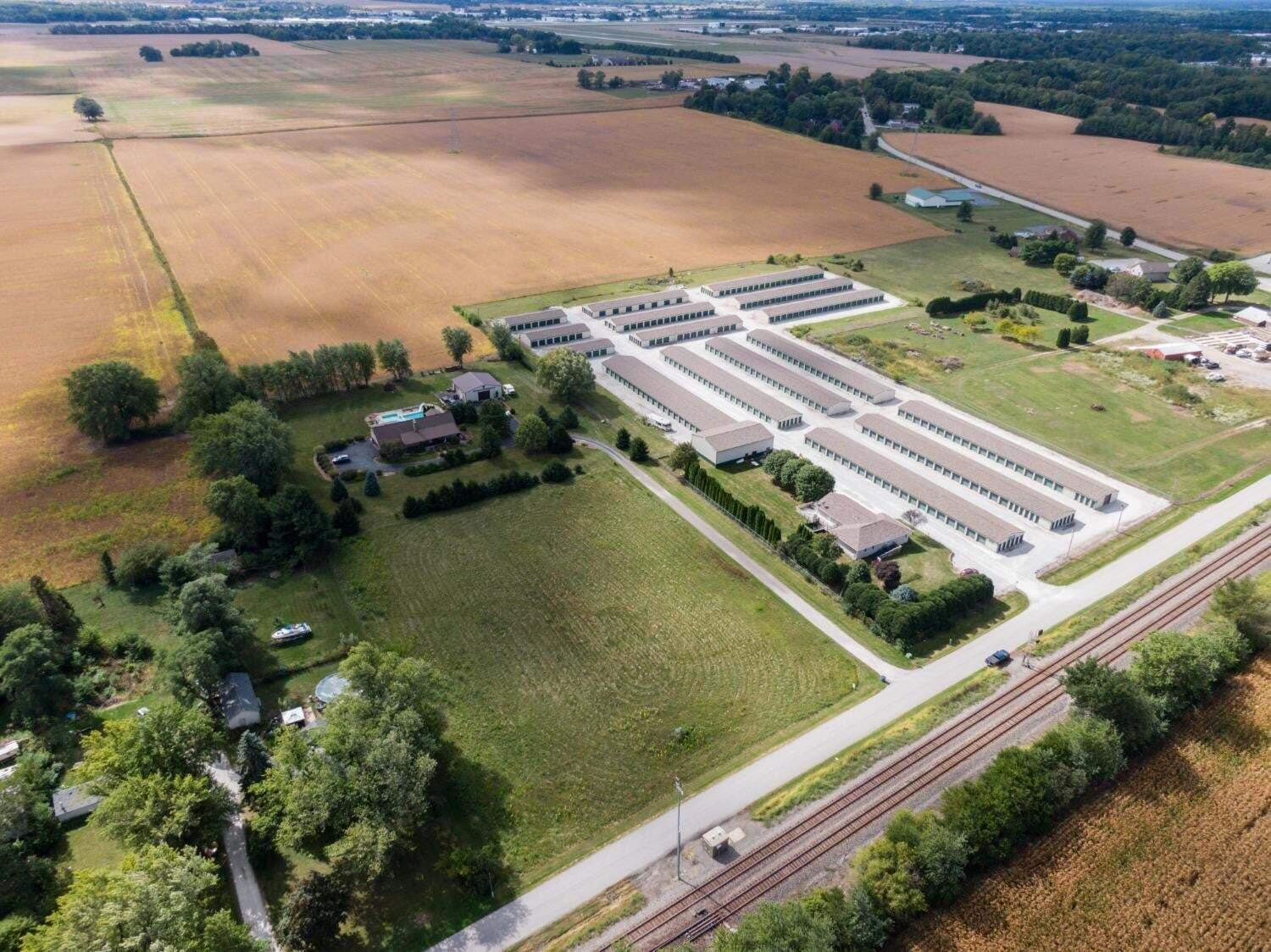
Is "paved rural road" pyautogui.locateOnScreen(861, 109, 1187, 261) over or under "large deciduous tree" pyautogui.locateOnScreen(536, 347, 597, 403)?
over

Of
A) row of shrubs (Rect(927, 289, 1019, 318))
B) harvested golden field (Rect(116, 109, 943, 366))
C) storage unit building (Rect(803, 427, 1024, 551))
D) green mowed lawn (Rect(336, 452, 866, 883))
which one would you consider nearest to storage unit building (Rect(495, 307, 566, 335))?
harvested golden field (Rect(116, 109, 943, 366))

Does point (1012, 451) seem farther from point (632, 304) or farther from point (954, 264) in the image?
point (954, 264)

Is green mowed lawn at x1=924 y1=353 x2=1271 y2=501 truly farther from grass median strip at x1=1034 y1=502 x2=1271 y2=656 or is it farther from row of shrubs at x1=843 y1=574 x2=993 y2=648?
row of shrubs at x1=843 y1=574 x2=993 y2=648

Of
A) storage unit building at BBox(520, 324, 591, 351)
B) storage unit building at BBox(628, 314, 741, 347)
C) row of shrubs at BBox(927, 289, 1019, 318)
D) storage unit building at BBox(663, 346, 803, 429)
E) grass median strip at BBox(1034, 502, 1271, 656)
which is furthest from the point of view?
row of shrubs at BBox(927, 289, 1019, 318)

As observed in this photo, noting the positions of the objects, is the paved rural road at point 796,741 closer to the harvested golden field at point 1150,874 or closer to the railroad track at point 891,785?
the railroad track at point 891,785

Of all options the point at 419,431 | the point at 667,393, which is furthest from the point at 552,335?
the point at 419,431

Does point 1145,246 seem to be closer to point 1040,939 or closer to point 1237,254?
point 1237,254
